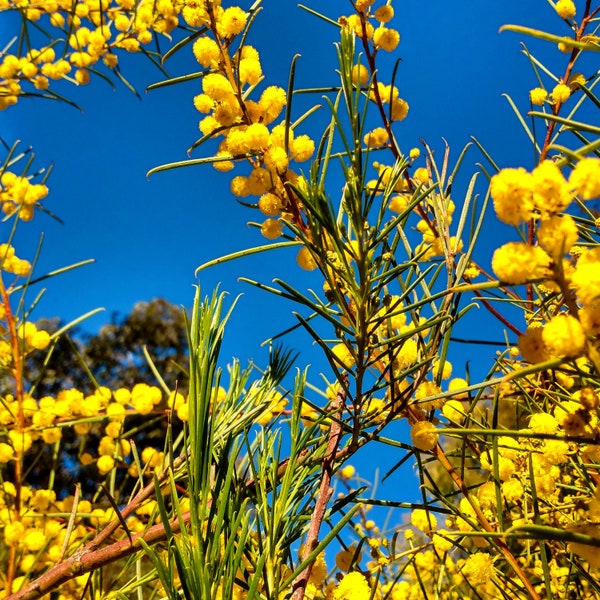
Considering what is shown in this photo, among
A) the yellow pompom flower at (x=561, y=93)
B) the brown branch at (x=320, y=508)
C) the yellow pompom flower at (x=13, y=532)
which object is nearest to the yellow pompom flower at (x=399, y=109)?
the yellow pompom flower at (x=561, y=93)

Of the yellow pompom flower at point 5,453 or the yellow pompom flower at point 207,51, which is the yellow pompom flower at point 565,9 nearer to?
the yellow pompom flower at point 207,51

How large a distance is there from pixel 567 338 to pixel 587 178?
88mm

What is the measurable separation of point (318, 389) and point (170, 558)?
14.6 inches

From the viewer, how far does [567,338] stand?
240 mm

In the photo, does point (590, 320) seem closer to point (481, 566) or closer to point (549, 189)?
point (549, 189)

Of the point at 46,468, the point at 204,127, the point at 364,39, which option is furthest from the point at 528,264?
the point at 46,468

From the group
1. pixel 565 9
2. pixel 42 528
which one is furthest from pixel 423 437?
pixel 42 528

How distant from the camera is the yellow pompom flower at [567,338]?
24 centimetres

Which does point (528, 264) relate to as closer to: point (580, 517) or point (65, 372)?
point (580, 517)

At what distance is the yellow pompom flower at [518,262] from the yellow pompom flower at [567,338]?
3 cm

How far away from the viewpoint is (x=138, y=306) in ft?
23.3

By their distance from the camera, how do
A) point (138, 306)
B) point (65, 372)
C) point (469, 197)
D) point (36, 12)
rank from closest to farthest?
point (469, 197), point (36, 12), point (65, 372), point (138, 306)

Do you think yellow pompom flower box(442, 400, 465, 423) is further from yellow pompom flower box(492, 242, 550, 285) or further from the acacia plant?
yellow pompom flower box(492, 242, 550, 285)

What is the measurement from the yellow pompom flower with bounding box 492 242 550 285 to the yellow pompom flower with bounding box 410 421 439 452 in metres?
0.19
